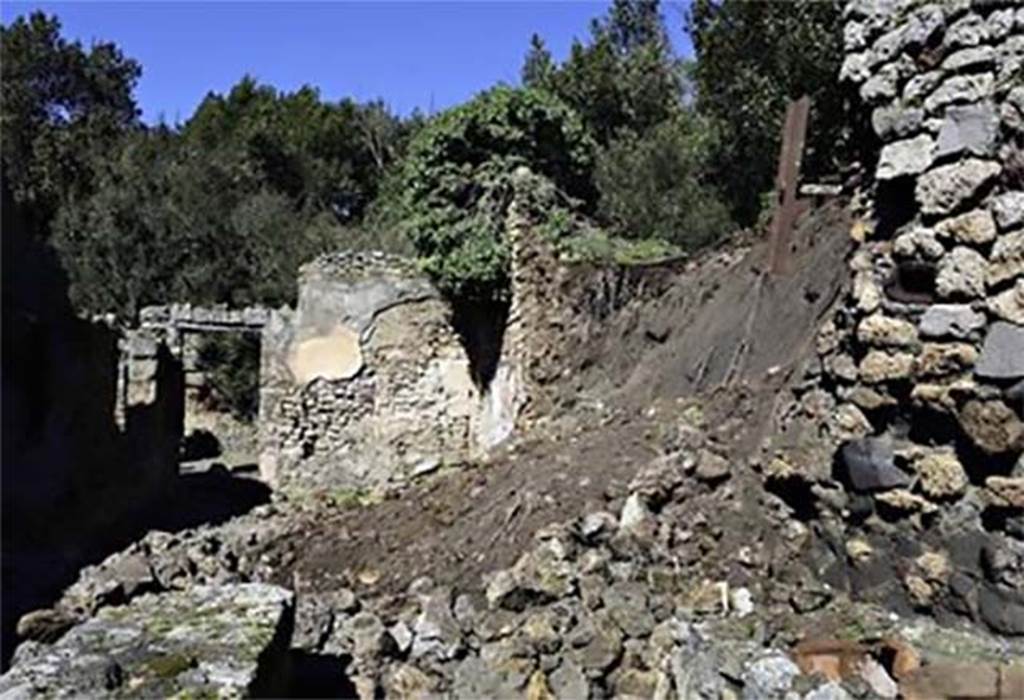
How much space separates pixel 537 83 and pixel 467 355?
983cm

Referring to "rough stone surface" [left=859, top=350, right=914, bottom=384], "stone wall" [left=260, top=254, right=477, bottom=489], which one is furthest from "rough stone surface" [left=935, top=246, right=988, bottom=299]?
"stone wall" [left=260, top=254, right=477, bottom=489]

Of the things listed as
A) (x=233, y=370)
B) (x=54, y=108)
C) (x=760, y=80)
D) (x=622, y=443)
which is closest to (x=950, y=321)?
(x=622, y=443)

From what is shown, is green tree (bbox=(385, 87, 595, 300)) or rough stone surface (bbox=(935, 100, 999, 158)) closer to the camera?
rough stone surface (bbox=(935, 100, 999, 158))

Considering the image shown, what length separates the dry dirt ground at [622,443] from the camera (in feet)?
18.4

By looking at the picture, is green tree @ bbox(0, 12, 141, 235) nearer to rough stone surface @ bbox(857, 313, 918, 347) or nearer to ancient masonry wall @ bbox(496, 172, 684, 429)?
ancient masonry wall @ bbox(496, 172, 684, 429)

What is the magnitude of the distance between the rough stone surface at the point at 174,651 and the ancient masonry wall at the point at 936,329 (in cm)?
200

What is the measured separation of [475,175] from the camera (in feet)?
44.9

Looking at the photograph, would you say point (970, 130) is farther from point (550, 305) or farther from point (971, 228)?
point (550, 305)

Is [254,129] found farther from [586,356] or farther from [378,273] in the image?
[586,356]

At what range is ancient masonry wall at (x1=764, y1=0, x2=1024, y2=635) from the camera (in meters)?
3.59

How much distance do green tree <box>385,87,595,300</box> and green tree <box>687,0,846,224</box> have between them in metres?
2.48

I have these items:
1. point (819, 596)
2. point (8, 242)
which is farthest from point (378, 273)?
point (819, 596)

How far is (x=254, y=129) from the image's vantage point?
26844 mm

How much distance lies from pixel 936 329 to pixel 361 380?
11.3 m
